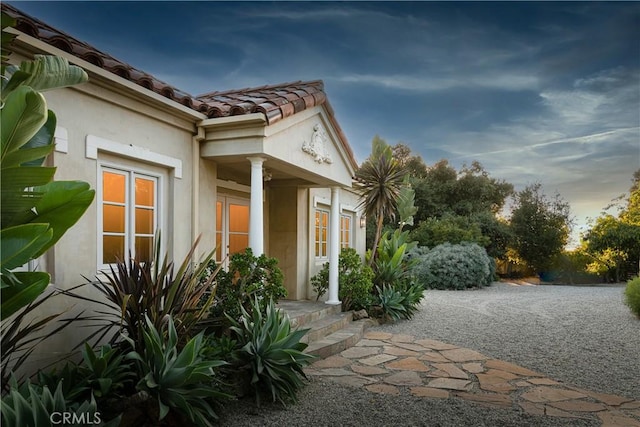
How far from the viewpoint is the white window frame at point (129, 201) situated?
16.9ft

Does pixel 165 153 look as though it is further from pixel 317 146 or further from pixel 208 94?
pixel 208 94

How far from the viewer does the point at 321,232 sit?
461 inches

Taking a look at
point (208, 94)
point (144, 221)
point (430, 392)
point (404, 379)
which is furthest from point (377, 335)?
point (208, 94)

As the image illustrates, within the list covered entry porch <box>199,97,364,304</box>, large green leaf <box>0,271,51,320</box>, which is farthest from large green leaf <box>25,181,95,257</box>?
covered entry porch <box>199,97,364,304</box>

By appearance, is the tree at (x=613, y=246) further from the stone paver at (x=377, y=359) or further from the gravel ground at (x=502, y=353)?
the stone paver at (x=377, y=359)

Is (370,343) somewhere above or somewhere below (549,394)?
below

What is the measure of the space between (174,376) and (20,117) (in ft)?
8.14

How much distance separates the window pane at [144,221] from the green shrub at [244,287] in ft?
3.39

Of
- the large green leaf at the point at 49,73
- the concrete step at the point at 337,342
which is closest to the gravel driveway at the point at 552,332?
the concrete step at the point at 337,342

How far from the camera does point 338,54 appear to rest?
35.2ft

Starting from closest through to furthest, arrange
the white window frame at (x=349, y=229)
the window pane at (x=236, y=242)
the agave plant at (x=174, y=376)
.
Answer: the agave plant at (x=174, y=376) → the window pane at (x=236, y=242) → the white window frame at (x=349, y=229)

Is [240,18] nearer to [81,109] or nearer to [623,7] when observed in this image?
[81,109]

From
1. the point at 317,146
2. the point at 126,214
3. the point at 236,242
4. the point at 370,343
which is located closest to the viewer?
the point at 126,214

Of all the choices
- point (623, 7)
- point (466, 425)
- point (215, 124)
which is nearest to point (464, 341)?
point (466, 425)
